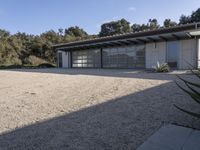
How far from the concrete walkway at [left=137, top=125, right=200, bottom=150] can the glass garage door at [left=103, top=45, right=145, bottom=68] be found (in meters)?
15.5

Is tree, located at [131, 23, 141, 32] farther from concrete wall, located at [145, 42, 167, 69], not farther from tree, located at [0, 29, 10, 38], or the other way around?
concrete wall, located at [145, 42, 167, 69]

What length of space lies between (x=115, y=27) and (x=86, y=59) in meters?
31.2

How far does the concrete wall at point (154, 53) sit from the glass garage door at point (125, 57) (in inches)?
23.6

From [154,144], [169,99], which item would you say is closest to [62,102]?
[169,99]

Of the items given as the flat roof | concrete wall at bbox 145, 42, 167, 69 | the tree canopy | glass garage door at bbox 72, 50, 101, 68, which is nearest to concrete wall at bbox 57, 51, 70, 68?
glass garage door at bbox 72, 50, 101, 68

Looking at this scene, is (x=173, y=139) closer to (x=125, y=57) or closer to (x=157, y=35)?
(x=157, y=35)

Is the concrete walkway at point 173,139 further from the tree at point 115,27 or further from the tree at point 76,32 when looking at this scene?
the tree at point 76,32

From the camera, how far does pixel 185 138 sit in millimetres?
3301

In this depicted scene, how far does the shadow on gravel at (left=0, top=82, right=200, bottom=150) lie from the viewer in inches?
130

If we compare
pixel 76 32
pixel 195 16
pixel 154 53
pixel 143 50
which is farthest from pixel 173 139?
pixel 76 32

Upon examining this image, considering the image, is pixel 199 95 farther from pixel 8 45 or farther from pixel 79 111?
pixel 8 45

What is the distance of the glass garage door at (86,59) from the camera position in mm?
22984

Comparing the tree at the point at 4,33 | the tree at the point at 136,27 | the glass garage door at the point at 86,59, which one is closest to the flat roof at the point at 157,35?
the glass garage door at the point at 86,59

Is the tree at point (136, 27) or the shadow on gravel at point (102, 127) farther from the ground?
the tree at point (136, 27)
